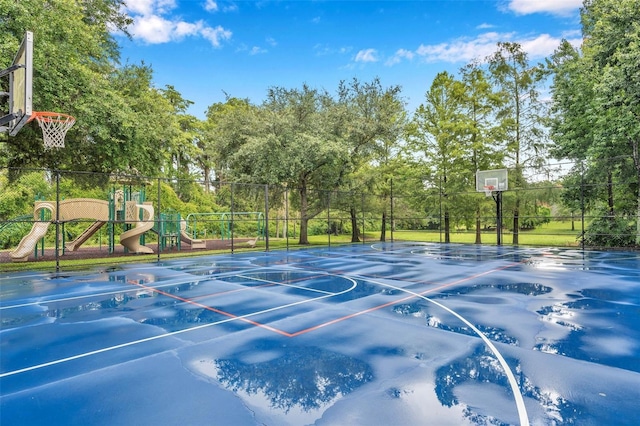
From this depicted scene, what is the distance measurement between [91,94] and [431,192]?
58.7 ft

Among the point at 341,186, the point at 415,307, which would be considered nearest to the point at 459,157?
the point at 341,186

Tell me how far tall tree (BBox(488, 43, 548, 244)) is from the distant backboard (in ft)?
11.1

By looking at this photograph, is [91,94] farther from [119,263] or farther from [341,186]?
[341,186]

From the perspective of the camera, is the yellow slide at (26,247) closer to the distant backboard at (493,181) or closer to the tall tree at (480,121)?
the distant backboard at (493,181)

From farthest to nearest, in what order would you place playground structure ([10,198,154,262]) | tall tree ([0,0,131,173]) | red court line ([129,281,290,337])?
playground structure ([10,198,154,262])
tall tree ([0,0,131,173])
red court line ([129,281,290,337])

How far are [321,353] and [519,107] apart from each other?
2304cm

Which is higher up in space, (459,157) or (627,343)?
(459,157)

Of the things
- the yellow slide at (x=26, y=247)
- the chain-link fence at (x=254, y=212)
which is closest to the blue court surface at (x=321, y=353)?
the yellow slide at (x=26, y=247)

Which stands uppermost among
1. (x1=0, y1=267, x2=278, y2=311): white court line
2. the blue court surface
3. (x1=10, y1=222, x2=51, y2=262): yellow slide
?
(x1=10, y1=222, x2=51, y2=262): yellow slide

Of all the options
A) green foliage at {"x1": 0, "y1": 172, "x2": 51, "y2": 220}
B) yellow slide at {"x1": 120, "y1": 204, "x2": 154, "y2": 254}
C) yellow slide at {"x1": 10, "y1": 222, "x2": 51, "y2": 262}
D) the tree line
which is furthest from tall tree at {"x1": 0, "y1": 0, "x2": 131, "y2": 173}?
green foliage at {"x1": 0, "y1": 172, "x2": 51, "y2": 220}

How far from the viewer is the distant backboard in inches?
719

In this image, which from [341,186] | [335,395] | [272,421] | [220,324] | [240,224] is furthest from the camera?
[240,224]

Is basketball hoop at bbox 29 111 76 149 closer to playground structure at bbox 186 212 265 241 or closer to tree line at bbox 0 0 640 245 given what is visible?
tree line at bbox 0 0 640 245

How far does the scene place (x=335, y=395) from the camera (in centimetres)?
318
